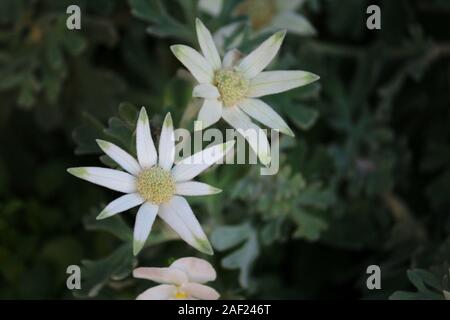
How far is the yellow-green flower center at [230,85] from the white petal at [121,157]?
0.63 feet

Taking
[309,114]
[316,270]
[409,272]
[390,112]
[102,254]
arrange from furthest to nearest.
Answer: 1. [390,112]
2. [316,270]
3. [102,254]
4. [309,114]
5. [409,272]

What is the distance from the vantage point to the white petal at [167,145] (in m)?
1.31

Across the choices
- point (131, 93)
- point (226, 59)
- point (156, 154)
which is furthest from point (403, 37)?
point (156, 154)

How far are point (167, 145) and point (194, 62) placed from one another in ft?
0.50

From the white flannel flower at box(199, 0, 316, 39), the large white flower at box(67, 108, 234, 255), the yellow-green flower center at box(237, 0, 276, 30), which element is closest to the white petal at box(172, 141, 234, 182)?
the large white flower at box(67, 108, 234, 255)

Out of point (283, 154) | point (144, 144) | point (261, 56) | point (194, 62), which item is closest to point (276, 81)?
point (261, 56)

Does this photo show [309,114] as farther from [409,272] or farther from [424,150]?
[424,150]

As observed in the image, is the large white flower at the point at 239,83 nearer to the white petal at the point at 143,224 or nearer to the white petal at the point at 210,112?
the white petal at the point at 210,112

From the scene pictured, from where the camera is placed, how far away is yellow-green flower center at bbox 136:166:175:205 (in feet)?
4.26

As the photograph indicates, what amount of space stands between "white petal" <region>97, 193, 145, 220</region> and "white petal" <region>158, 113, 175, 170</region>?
73mm

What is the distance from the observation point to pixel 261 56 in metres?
1.40

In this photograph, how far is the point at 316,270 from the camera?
207cm

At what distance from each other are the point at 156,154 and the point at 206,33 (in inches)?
9.0

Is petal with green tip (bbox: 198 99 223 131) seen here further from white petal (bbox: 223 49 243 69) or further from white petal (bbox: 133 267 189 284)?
white petal (bbox: 133 267 189 284)
